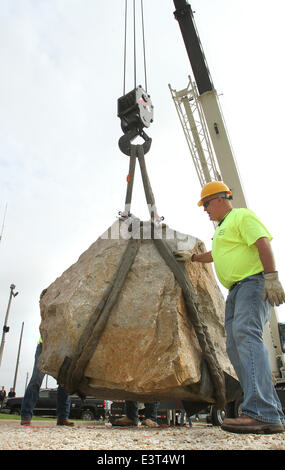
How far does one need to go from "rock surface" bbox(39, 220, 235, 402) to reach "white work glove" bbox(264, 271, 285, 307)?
2.43ft

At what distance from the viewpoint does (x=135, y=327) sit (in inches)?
106

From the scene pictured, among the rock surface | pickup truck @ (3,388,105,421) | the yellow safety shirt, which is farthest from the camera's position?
pickup truck @ (3,388,105,421)

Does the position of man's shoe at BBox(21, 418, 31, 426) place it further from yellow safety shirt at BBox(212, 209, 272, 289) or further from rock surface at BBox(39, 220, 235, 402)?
yellow safety shirt at BBox(212, 209, 272, 289)

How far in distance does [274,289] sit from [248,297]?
0.18m

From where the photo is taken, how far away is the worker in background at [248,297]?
206 cm

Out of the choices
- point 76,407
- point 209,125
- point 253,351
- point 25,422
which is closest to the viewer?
point 253,351

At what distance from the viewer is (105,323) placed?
A: 8.96 ft

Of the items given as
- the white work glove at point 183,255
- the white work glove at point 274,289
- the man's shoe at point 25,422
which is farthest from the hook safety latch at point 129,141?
the man's shoe at point 25,422

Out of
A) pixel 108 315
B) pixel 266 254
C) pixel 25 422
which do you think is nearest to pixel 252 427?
pixel 266 254

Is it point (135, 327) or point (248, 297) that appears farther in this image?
point (135, 327)

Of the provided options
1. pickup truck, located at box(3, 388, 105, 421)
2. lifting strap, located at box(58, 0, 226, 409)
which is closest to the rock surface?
lifting strap, located at box(58, 0, 226, 409)

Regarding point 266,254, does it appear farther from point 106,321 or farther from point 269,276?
point 106,321

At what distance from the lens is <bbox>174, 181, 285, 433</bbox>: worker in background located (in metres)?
2.06

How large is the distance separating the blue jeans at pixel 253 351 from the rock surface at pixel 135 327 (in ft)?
1.42
